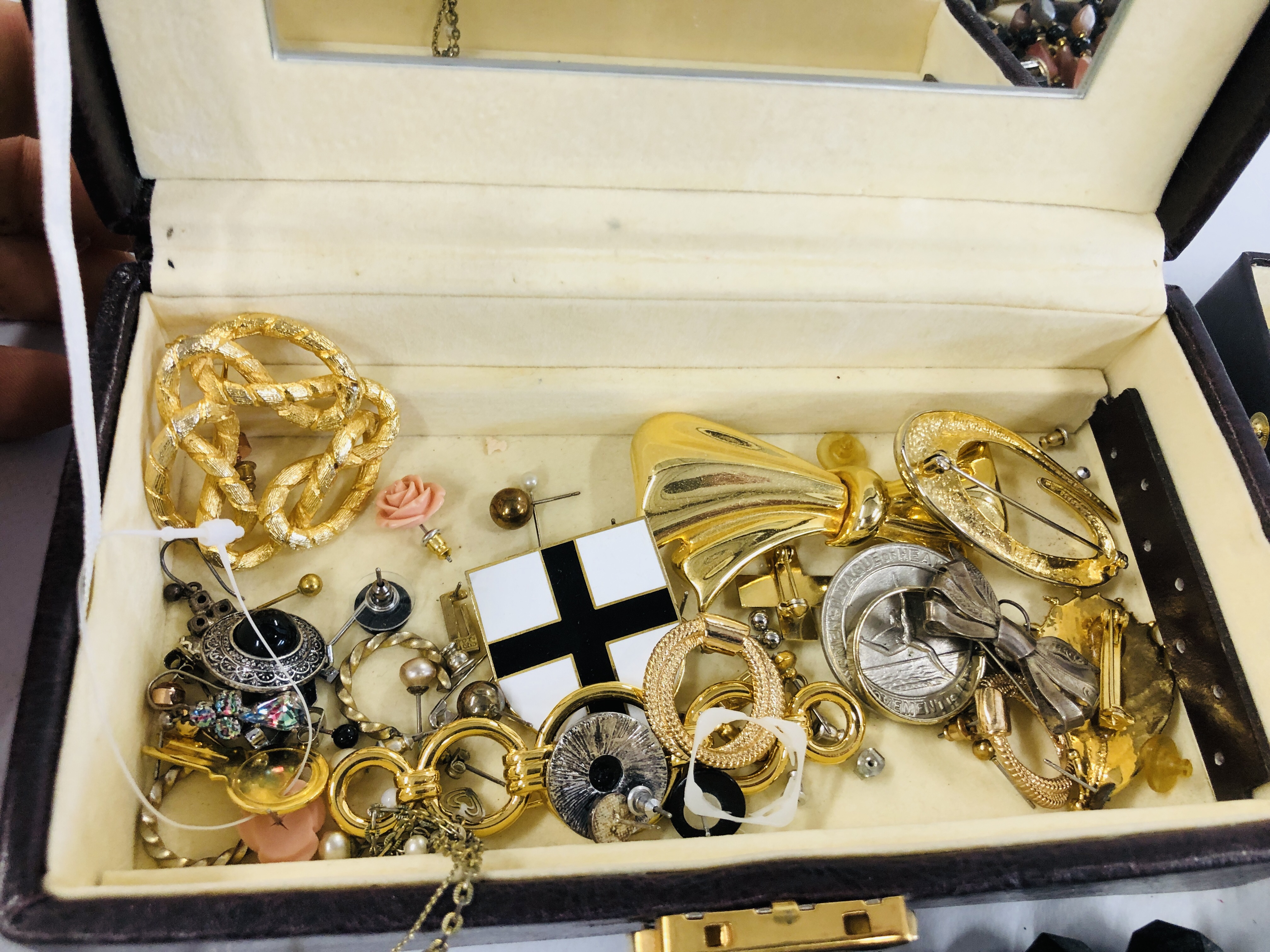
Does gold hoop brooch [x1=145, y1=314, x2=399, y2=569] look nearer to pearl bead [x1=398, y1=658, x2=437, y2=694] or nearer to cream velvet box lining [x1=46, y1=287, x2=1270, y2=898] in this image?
cream velvet box lining [x1=46, y1=287, x2=1270, y2=898]

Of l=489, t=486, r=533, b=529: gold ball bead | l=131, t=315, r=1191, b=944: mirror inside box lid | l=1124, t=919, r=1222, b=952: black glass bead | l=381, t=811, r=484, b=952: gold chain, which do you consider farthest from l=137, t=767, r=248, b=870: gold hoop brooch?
l=1124, t=919, r=1222, b=952: black glass bead

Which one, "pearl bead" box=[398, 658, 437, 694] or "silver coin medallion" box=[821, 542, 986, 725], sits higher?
"silver coin medallion" box=[821, 542, 986, 725]

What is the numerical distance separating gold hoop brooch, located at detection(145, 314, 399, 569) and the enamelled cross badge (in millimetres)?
206

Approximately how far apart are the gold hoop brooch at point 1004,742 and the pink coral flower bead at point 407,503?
676 mm

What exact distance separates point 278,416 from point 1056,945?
1059 mm

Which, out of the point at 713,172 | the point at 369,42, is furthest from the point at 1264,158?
the point at 369,42

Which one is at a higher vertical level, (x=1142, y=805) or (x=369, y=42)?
(x=369, y=42)

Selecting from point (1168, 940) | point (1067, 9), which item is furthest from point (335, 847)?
point (1067, 9)

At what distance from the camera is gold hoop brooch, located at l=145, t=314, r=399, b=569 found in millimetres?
991

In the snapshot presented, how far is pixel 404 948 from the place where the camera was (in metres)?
0.77

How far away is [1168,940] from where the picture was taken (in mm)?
929

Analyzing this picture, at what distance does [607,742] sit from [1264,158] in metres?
1.74

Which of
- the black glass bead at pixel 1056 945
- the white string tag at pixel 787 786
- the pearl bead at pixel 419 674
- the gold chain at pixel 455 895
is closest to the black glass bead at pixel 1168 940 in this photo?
the black glass bead at pixel 1056 945

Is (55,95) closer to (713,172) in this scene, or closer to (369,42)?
(369,42)
